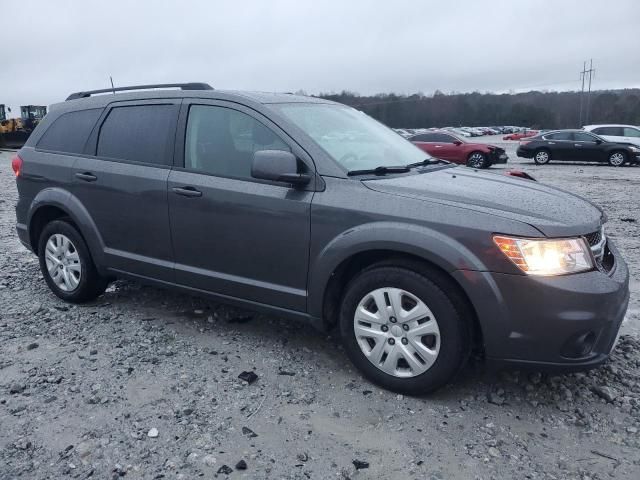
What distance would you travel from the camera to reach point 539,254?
287 centimetres

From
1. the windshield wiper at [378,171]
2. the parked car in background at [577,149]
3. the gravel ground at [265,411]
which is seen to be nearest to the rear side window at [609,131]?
the parked car in background at [577,149]

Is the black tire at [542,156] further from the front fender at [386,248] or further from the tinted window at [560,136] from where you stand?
the front fender at [386,248]

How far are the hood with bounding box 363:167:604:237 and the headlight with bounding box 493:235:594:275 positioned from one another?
7cm

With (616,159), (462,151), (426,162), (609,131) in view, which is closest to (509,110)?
(609,131)

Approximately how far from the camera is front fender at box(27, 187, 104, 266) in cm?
446

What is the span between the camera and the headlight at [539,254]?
9.39 ft

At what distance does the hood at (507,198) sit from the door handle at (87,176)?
2.26m

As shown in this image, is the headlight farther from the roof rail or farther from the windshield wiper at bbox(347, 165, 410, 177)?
the roof rail

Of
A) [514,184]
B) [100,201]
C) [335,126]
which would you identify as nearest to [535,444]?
[514,184]

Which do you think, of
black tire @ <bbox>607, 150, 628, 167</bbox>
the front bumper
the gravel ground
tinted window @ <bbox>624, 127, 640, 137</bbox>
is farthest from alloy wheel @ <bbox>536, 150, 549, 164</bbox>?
the front bumper

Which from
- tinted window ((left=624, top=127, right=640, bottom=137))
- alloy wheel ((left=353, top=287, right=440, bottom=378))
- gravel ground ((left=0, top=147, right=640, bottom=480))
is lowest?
gravel ground ((left=0, top=147, right=640, bottom=480))

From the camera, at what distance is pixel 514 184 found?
145 inches

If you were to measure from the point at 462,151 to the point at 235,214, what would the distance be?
18.0 meters

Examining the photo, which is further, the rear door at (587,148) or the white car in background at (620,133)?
the white car in background at (620,133)
